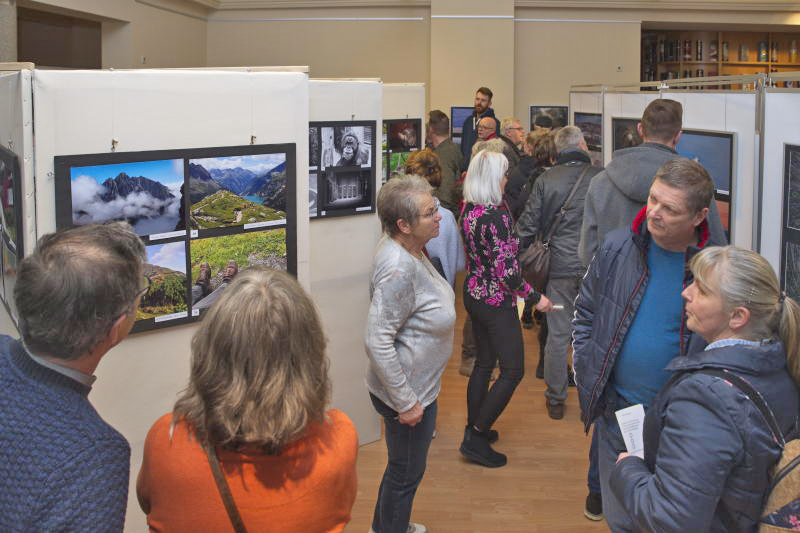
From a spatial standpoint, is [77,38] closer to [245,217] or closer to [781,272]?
[245,217]

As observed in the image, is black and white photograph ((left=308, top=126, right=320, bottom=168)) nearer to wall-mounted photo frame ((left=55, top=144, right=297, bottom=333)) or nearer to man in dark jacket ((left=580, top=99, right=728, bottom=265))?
wall-mounted photo frame ((left=55, top=144, right=297, bottom=333))

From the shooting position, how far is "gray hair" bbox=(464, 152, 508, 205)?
14.7 ft

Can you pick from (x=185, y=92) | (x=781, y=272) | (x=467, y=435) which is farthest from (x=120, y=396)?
(x=781, y=272)

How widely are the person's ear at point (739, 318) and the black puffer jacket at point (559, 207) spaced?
3360 millimetres

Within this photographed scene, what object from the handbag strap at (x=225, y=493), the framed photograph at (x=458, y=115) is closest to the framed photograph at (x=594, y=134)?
the framed photograph at (x=458, y=115)

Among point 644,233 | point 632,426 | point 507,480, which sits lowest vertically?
point 507,480

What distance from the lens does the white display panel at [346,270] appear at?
475cm

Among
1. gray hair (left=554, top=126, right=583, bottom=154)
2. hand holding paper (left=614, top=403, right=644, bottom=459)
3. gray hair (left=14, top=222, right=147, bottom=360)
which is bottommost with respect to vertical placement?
hand holding paper (left=614, top=403, right=644, bottom=459)

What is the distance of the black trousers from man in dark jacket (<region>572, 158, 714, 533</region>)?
65.9 inches

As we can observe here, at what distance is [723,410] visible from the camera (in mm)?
1894

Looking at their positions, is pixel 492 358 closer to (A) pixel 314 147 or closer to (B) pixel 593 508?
(B) pixel 593 508

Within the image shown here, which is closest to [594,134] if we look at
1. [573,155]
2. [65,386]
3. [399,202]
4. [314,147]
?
[573,155]

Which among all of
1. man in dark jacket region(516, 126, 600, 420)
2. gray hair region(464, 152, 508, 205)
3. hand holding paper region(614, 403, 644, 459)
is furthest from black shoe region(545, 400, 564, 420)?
hand holding paper region(614, 403, 644, 459)

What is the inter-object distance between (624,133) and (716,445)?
203 inches
